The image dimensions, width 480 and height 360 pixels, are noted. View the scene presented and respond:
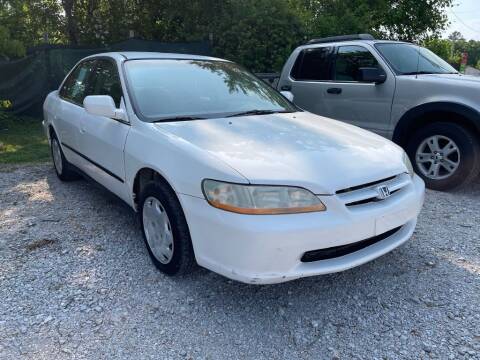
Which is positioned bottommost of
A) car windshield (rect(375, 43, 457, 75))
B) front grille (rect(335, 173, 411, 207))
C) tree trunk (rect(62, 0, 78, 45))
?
front grille (rect(335, 173, 411, 207))

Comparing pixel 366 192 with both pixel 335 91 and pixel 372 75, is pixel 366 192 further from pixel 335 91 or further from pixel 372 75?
pixel 335 91

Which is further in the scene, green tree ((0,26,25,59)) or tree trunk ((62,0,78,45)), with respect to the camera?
tree trunk ((62,0,78,45))

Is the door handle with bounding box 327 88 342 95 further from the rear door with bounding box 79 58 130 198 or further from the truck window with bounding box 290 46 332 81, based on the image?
the rear door with bounding box 79 58 130 198

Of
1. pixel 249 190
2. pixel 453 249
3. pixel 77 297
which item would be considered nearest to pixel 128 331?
pixel 77 297

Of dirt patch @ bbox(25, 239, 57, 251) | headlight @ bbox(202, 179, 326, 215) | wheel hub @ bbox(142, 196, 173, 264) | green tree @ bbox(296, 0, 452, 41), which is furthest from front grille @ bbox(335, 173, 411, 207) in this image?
green tree @ bbox(296, 0, 452, 41)

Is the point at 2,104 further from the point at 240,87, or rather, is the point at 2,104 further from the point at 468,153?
the point at 468,153

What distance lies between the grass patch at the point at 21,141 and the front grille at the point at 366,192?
5479 mm

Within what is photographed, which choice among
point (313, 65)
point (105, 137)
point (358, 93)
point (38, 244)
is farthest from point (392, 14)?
point (38, 244)

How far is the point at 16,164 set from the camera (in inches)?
254

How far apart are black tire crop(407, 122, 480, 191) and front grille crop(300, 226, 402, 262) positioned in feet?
8.13

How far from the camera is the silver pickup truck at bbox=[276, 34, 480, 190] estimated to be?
4777 millimetres

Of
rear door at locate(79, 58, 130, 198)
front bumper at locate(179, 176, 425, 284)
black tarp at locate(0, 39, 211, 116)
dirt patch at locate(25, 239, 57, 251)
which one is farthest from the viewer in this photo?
black tarp at locate(0, 39, 211, 116)

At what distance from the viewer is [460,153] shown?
4762 millimetres

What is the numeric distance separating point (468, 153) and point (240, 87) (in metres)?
2.59
